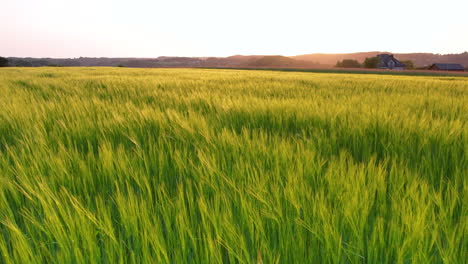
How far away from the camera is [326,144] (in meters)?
1.24

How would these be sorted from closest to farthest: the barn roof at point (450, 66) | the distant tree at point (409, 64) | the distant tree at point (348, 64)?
1. the barn roof at point (450, 66)
2. the distant tree at point (348, 64)
3. the distant tree at point (409, 64)

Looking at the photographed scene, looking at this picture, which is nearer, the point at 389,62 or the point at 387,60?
the point at 389,62

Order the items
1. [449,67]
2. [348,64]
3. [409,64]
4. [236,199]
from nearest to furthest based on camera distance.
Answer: [236,199], [449,67], [348,64], [409,64]

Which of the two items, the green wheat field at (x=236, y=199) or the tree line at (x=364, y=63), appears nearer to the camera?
the green wheat field at (x=236, y=199)

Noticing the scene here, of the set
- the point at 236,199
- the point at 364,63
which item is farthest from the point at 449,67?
the point at 236,199

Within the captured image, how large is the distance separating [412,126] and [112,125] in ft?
5.24

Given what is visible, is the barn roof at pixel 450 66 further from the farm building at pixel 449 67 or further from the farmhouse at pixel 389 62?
the farmhouse at pixel 389 62

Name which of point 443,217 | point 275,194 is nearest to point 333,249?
point 275,194

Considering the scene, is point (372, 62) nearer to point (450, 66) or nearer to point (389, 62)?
point (389, 62)

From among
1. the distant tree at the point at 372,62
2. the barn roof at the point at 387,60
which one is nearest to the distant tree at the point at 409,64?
the barn roof at the point at 387,60

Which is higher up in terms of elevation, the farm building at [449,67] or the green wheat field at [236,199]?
the farm building at [449,67]

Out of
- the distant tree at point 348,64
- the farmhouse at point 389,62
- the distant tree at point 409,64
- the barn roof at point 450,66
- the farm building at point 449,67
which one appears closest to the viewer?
the farm building at point 449,67

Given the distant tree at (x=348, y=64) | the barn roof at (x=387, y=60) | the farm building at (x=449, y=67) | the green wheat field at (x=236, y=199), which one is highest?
the barn roof at (x=387, y=60)

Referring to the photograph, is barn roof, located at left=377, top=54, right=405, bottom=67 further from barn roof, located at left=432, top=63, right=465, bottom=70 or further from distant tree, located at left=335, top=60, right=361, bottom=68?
distant tree, located at left=335, top=60, right=361, bottom=68
